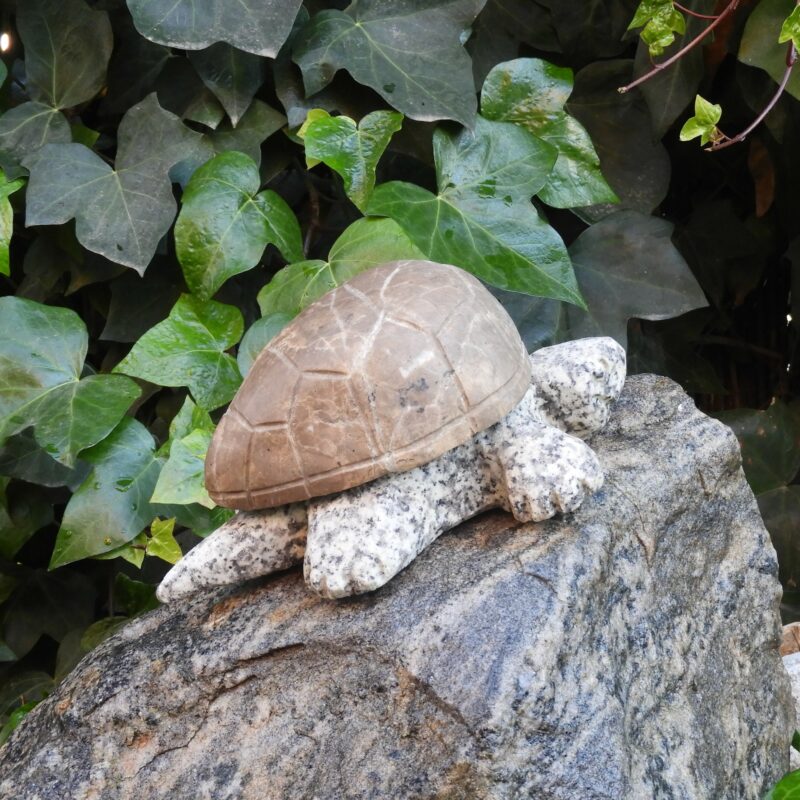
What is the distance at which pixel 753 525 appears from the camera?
1.70 meters

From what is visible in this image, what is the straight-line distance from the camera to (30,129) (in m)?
2.06

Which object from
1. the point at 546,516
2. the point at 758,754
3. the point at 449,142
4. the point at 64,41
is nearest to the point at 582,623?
the point at 546,516

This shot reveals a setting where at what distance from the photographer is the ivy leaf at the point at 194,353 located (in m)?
1.84

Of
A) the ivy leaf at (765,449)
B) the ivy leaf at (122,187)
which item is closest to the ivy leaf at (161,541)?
the ivy leaf at (122,187)

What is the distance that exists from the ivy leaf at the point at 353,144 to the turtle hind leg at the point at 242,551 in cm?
67

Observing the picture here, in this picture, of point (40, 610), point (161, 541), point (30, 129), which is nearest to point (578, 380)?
point (161, 541)

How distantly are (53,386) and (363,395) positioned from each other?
2.74 ft

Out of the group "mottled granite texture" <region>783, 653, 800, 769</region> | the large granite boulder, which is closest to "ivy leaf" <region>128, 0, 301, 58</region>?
the large granite boulder

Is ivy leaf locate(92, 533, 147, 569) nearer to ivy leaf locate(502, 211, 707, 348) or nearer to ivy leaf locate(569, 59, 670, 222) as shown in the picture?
ivy leaf locate(502, 211, 707, 348)

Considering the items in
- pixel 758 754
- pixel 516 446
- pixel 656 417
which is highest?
pixel 516 446

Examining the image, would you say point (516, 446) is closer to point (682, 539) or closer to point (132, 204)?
point (682, 539)

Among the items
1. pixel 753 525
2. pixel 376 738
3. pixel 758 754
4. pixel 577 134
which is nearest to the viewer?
pixel 376 738

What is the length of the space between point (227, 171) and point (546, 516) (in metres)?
0.96

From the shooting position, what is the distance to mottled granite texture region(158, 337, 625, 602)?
1294mm
